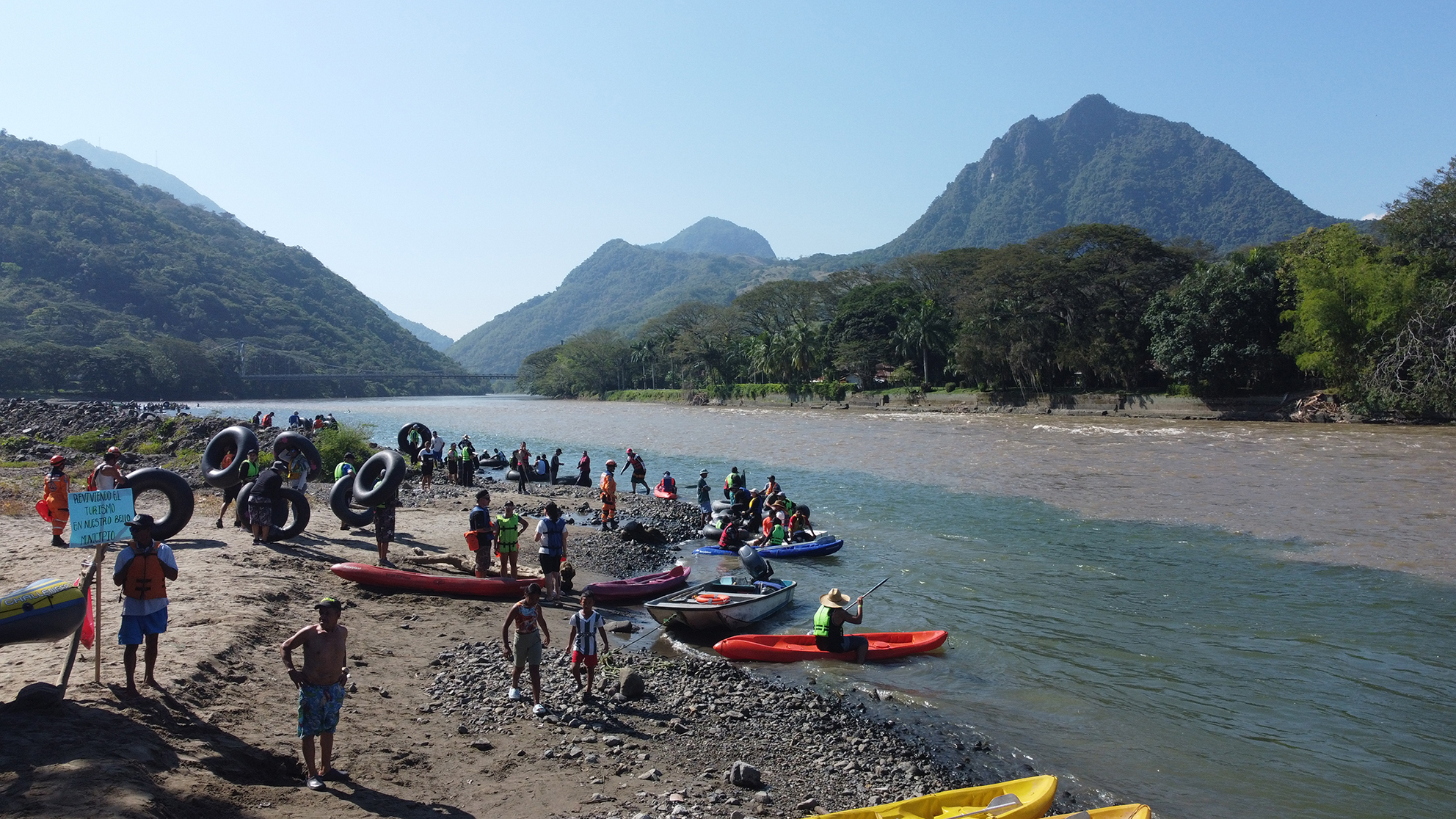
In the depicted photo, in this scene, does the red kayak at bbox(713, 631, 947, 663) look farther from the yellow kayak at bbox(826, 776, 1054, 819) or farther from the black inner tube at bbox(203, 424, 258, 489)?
the black inner tube at bbox(203, 424, 258, 489)

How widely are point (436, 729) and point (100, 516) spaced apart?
12.6 ft

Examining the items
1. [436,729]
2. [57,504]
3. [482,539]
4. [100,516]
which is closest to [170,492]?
[57,504]

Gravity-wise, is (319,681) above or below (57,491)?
below

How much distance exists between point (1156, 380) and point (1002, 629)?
193 feet

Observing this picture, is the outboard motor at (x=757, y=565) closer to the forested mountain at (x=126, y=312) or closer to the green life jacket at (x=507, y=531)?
the green life jacket at (x=507, y=531)

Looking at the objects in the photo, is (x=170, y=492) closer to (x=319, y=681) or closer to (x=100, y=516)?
(x=100, y=516)

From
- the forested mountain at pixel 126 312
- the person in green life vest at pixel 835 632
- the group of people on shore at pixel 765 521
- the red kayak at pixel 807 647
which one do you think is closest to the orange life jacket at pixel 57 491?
the red kayak at pixel 807 647

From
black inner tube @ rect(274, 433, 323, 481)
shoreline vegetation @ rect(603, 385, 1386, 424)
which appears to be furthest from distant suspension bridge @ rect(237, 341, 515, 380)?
black inner tube @ rect(274, 433, 323, 481)

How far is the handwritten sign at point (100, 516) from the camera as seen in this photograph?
7.31 metres

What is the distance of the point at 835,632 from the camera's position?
11.2 meters

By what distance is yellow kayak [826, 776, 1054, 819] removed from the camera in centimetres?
618

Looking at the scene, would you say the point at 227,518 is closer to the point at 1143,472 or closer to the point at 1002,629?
the point at 1002,629

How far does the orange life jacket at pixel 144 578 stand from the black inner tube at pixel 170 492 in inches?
252

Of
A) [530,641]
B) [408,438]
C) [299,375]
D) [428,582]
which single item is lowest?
[428,582]
